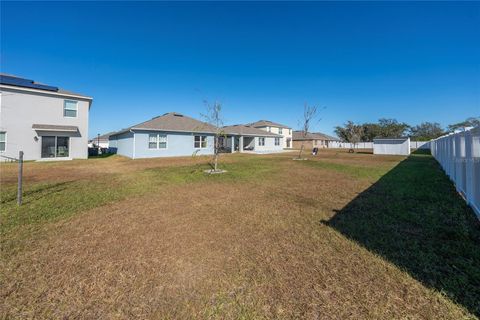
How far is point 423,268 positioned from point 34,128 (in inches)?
858

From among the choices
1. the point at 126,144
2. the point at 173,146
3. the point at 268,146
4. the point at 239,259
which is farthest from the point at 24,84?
the point at 268,146

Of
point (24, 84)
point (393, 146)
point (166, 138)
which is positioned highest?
point (24, 84)

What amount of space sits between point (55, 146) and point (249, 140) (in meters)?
23.2

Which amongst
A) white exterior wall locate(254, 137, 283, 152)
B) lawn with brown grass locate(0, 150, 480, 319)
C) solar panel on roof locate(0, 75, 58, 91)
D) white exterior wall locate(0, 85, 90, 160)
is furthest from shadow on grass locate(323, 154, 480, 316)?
white exterior wall locate(254, 137, 283, 152)

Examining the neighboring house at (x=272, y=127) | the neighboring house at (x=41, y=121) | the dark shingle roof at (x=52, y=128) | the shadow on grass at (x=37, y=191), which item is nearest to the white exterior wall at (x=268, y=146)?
the neighboring house at (x=272, y=127)

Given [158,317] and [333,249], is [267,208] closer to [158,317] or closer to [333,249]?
[333,249]

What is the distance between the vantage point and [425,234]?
3.79 metres

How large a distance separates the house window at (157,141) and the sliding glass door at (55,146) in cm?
618

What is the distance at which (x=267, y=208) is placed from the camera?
17.6ft

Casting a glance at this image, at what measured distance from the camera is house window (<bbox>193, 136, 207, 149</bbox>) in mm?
23541

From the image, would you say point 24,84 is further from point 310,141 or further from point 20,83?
point 310,141

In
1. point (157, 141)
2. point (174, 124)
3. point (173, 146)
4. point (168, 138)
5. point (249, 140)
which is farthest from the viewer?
point (249, 140)

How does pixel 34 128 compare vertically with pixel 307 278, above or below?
above

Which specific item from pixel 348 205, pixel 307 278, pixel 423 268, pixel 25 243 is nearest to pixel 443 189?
pixel 348 205
